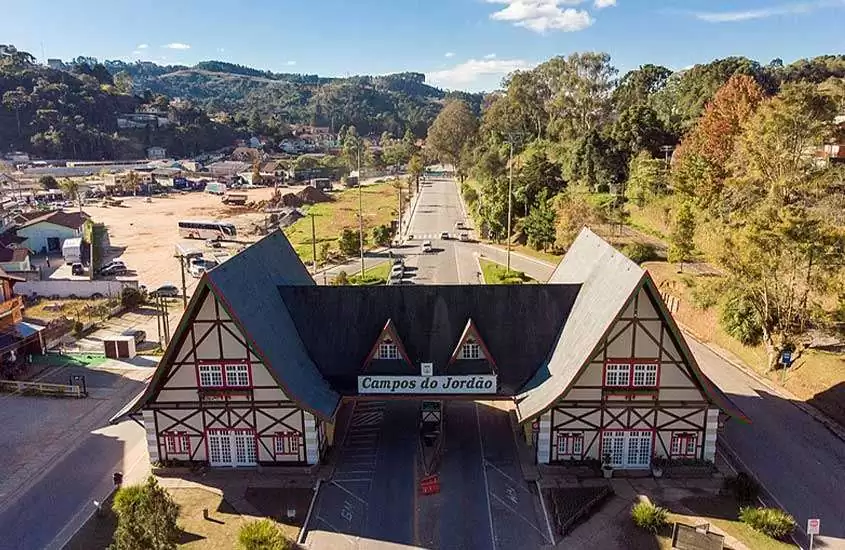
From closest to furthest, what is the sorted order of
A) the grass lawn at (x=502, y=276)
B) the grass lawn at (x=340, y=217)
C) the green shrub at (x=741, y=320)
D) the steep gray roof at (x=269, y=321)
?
the steep gray roof at (x=269, y=321), the green shrub at (x=741, y=320), the grass lawn at (x=502, y=276), the grass lawn at (x=340, y=217)

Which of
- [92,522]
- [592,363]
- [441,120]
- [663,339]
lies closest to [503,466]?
[592,363]

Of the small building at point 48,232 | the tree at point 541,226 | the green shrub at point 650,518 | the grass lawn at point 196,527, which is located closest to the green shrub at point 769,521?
the green shrub at point 650,518

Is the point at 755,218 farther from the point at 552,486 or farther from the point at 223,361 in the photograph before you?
the point at 223,361

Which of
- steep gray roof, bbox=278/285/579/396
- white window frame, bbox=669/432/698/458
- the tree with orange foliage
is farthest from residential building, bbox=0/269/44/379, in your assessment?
the tree with orange foliage

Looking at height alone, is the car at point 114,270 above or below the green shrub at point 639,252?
below

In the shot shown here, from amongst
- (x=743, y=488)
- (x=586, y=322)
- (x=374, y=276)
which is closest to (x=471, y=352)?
(x=586, y=322)

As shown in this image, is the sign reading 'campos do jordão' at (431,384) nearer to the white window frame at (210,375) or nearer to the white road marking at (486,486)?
the white road marking at (486,486)

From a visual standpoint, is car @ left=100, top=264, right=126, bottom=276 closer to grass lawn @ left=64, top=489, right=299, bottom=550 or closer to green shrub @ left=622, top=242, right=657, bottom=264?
grass lawn @ left=64, top=489, right=299, bottom=550

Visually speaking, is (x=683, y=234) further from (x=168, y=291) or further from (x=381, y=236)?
(x=168, y=291)
